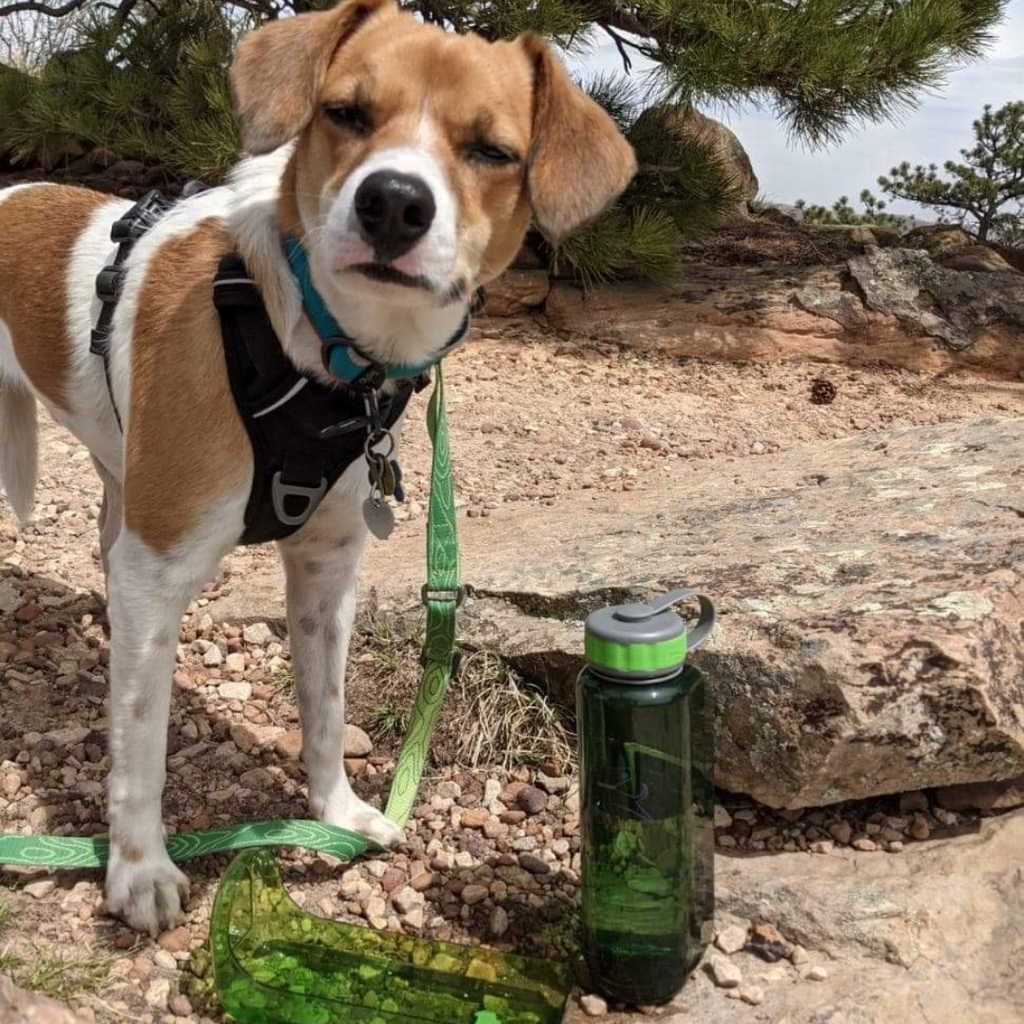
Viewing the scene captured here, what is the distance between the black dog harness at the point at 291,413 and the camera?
2139 mm

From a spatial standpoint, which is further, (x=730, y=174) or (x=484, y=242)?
(x=730, y=174)

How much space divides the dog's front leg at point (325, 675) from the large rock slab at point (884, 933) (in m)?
0.81

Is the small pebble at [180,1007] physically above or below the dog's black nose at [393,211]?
below

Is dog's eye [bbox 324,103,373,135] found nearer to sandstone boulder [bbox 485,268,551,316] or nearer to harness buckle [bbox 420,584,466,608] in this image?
harness buckle [bbox 420,584,466,608]

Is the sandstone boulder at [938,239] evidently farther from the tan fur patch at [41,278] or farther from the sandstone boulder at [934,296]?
the tan fur patch at [41,278]

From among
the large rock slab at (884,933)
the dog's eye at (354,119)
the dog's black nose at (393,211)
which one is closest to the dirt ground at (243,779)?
the large rock slab at (884,933)

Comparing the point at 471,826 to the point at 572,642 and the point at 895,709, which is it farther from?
the point at 895,709

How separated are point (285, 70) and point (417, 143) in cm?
35

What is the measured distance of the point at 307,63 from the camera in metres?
2.17

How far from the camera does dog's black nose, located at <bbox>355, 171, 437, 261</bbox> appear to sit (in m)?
1.88

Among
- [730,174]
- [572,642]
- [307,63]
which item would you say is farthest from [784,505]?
[730,174]

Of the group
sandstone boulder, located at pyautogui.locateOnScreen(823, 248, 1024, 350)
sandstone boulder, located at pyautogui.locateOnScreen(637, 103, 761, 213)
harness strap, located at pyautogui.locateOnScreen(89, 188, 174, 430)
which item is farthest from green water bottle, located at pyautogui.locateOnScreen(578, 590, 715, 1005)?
sandstone boulder, located at pyautogui.locateOnScreen(823, 248, 1024, 350)

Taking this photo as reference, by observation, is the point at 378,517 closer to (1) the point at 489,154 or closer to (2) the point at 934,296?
(1) the point at 489,154

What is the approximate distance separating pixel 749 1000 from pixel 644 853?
0.35m
